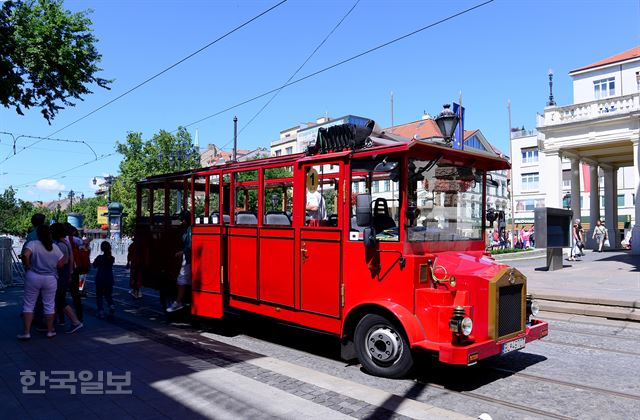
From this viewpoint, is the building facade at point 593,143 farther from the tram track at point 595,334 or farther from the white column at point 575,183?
the tram track at point 595,334

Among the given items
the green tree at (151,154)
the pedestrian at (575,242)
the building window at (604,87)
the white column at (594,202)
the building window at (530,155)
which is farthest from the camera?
the building window at (530,155)

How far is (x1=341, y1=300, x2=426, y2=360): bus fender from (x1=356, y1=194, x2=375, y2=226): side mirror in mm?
941

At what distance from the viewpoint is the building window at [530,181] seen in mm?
57656

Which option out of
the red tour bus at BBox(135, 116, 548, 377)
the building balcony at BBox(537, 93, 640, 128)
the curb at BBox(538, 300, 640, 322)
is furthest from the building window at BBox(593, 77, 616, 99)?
the red tour bus at BBox(135, 116, 548, 377)

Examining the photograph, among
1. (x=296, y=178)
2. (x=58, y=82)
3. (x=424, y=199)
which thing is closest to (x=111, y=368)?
(x=296, y=178)

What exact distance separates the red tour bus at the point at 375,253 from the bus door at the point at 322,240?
1cm

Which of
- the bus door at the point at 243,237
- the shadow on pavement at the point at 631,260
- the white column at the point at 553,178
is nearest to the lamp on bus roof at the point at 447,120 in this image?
the bus door at the point at 243,237

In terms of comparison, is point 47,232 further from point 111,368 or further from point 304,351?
point 304,351

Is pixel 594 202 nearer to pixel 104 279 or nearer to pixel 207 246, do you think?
pixel 207 246

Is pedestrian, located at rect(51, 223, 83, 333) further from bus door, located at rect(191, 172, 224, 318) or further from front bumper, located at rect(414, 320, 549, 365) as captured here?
front bumper, located at rect(414, 320, 549, 365)

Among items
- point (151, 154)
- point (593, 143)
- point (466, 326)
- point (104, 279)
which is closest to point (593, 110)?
point (593, 143)

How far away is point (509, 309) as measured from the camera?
5.55 metres

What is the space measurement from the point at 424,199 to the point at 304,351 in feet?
9.77

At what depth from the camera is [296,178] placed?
684 centimetres
